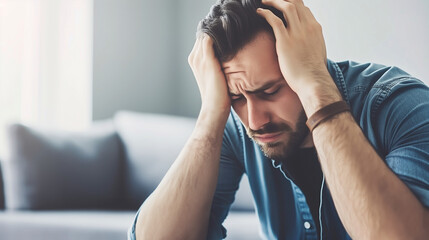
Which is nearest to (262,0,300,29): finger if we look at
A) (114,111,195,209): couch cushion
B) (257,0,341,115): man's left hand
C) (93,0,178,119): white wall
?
(257,0,341,115): man's left hand

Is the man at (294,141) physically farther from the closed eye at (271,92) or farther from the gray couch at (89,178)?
the gray couch at (89,178)

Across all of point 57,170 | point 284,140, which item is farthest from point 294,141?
point 57,170

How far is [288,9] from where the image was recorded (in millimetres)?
1071

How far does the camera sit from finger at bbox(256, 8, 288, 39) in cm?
104

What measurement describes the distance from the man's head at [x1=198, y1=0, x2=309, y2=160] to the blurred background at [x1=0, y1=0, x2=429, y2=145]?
3.03ft

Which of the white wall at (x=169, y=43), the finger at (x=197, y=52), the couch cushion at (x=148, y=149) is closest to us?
the finger at (x=197, y=52)

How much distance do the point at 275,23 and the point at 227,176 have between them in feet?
1.43

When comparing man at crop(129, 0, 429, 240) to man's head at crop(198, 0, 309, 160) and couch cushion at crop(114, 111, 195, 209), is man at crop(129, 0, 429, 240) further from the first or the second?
couch cushion at crop(114, 111, 195, 209)

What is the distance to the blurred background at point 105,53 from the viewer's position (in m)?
2.05

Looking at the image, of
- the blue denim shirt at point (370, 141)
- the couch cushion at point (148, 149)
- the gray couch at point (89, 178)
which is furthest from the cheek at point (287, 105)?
the couch cushion at point (148, 149)

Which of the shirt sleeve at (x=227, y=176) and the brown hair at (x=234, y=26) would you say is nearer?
the brown hair at (x=234, y=26)

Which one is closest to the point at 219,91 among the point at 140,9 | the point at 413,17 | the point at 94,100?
the point at 413,17

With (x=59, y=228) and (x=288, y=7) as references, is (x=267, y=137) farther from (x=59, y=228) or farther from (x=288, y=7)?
(x=59, y=228)

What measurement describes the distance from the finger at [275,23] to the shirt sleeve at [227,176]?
34cm
